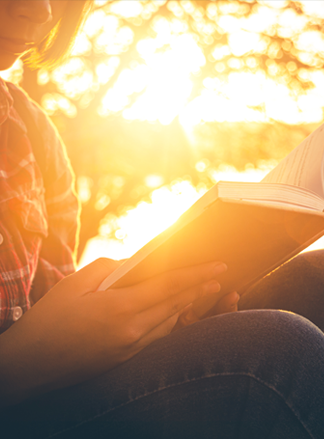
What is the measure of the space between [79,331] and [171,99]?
4505mm

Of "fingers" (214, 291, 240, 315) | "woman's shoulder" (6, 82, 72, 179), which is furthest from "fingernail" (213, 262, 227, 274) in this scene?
"woman's shoulder" (6, 82, 72, 179)

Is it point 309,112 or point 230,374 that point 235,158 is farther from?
point 230,374

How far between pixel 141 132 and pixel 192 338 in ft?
15.2

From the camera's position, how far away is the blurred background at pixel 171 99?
14.6 feet

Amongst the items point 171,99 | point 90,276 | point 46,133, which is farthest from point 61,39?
point 171,99

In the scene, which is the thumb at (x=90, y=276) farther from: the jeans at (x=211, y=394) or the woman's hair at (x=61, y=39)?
the woman's hair at (x=61, y=39)

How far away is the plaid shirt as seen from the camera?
864 mm

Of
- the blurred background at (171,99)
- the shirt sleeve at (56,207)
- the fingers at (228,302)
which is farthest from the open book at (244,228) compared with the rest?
the blurred background at (171,99)

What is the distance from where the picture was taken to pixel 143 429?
0.54 metres

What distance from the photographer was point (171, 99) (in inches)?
179

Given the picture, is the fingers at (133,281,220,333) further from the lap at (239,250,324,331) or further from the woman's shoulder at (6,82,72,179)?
the woman's shoulder at (6,82,72,179)

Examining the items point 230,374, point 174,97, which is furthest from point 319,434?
point 174,97

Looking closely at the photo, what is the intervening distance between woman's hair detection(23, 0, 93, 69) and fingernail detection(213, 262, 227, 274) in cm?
102

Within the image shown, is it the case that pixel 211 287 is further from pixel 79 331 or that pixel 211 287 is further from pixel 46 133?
pixel 46 133
